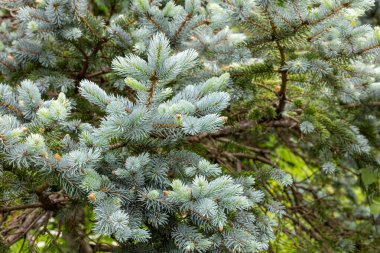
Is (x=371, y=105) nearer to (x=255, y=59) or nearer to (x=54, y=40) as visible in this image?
(x=255, y=59)

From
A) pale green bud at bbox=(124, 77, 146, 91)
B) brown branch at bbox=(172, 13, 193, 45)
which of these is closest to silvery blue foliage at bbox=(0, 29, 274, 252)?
pale green bud at bbox=(124, 77, 146, 91)

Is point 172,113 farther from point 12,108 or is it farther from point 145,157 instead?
point 12,108

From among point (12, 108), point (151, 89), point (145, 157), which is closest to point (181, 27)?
point (151, 89)

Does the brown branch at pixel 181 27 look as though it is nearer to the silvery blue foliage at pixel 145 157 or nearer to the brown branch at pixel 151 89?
the silvery blue foliage at pixel 145 157

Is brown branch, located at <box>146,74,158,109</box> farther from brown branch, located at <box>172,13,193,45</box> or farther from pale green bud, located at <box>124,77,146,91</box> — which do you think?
brown branch, located at <box>172,13,193,45</box>

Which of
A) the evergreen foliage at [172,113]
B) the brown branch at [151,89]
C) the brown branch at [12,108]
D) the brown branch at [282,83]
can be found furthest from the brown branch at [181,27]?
the brown branch at [12,108]

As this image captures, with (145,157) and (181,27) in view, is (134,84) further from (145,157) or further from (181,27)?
(181,27)

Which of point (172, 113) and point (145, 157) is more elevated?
point (172, 113)

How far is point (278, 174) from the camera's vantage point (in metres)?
1.86

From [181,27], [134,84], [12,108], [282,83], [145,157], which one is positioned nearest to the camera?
[134,84]

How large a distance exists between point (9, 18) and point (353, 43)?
8.75 feet

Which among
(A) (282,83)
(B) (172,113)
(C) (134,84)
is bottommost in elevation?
(A) (282,83)

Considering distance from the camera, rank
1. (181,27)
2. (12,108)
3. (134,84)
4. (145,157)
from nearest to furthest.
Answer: (134,84), (145,157), (12,108), (181,27)

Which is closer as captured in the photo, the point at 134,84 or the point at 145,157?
the point at 134,84
